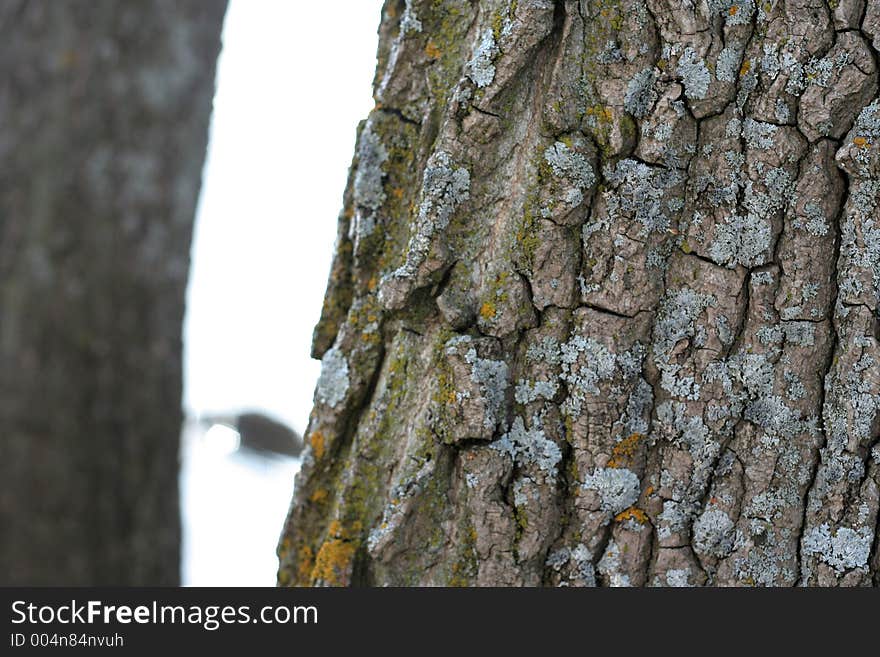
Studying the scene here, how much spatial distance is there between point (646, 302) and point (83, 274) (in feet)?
7.73

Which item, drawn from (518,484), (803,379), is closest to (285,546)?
(518,484)

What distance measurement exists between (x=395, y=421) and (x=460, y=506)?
0.16 meters

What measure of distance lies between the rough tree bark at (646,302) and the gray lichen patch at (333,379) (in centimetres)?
14

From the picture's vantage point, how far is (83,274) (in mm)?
2840

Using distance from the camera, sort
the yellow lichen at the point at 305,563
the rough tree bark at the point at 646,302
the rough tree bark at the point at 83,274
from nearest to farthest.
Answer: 1. the rough tree bark at the point at 646,302
2. the yellow lichen at the point at 305,563
3. the rough tree bark at the point at 83,274

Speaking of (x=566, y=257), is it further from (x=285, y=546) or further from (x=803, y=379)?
(x=285, y=546)

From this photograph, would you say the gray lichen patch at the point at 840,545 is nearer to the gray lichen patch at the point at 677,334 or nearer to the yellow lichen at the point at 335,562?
the gray lichen patch at the point at 677,334

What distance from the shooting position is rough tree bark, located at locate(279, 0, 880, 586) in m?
1.03

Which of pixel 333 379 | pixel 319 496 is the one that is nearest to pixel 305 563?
pixel 319 496

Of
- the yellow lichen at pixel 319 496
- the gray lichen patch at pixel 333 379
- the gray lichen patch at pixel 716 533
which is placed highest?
the gray lichen patch at pixel 333 379

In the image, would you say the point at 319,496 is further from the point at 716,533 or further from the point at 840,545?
the point at 840,545

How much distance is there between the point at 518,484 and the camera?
3.62 feet

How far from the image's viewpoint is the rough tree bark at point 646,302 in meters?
1.03

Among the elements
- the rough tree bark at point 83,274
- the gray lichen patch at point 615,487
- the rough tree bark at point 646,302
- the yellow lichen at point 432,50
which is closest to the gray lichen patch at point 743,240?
the rough tree bark at point 646,302
